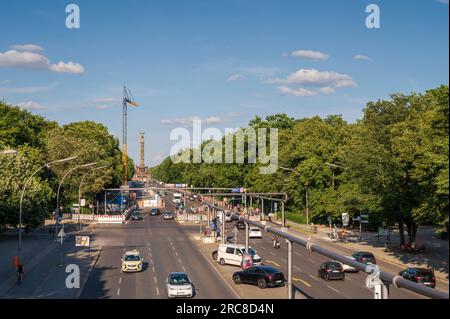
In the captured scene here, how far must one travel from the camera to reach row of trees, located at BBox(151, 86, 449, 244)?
39.2 metres

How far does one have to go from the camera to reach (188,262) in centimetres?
4541

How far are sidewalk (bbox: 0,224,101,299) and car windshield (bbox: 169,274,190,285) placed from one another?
5.51 m

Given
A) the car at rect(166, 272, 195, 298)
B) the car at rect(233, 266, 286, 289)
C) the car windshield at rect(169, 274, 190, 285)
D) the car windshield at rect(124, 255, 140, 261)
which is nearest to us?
the car at rect(166, 272, 195, 298)

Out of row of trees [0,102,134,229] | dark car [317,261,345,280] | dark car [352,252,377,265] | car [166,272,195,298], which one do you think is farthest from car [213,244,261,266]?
row of trees [0,102,134,229]

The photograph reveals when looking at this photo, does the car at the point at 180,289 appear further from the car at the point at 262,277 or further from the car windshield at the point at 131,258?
the car windshield at the point at 131,258

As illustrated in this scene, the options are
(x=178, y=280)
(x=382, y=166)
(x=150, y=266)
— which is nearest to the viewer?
(x=178, y=280)

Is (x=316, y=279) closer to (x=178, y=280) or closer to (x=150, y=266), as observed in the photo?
(x=178, y=280)

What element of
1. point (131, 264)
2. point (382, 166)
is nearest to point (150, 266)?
point (131, 264)

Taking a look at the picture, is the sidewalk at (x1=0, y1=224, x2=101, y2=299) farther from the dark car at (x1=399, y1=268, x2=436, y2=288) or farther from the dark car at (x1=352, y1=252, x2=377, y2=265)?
the dark car at (x1=352, y1=252, x2=377, y2=265)

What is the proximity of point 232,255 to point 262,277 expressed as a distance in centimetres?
1009
